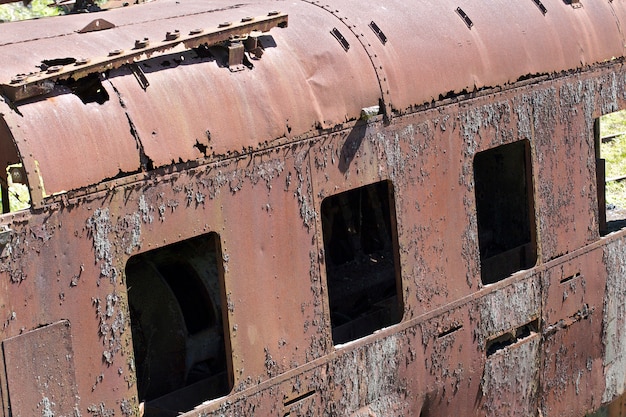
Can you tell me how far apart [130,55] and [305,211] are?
105 cm

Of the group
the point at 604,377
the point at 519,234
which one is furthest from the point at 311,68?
the point at 604,377

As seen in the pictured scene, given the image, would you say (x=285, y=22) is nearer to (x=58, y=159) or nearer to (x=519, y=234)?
(x=58, y=159)

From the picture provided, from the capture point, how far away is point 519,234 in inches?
267

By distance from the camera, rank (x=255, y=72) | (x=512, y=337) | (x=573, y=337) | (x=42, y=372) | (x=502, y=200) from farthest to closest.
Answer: (x=502, y=200), (x=573, y=337), (x=512, y=337), (x=255, y=72), (x=42, y=372)

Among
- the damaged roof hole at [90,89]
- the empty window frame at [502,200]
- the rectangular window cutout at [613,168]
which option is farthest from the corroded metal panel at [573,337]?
the damaged roof hole at [90,89]

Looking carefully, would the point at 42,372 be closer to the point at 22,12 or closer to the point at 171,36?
the point at 171,36

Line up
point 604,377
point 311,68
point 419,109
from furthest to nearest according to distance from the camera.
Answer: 1. point 604,377
2. point 419,109
3. point 311,68

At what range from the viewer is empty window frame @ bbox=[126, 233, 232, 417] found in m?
5.12

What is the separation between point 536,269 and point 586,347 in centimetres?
81

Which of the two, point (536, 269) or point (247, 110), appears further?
point (536, 269)

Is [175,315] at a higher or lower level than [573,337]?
higher

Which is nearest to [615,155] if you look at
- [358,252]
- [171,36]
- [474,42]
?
[358,252]

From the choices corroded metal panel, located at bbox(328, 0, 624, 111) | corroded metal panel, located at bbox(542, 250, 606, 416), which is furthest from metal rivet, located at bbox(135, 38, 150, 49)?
corroded metal panel, located at bbox(542, 250, 606, 416)

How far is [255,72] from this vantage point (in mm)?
4477
